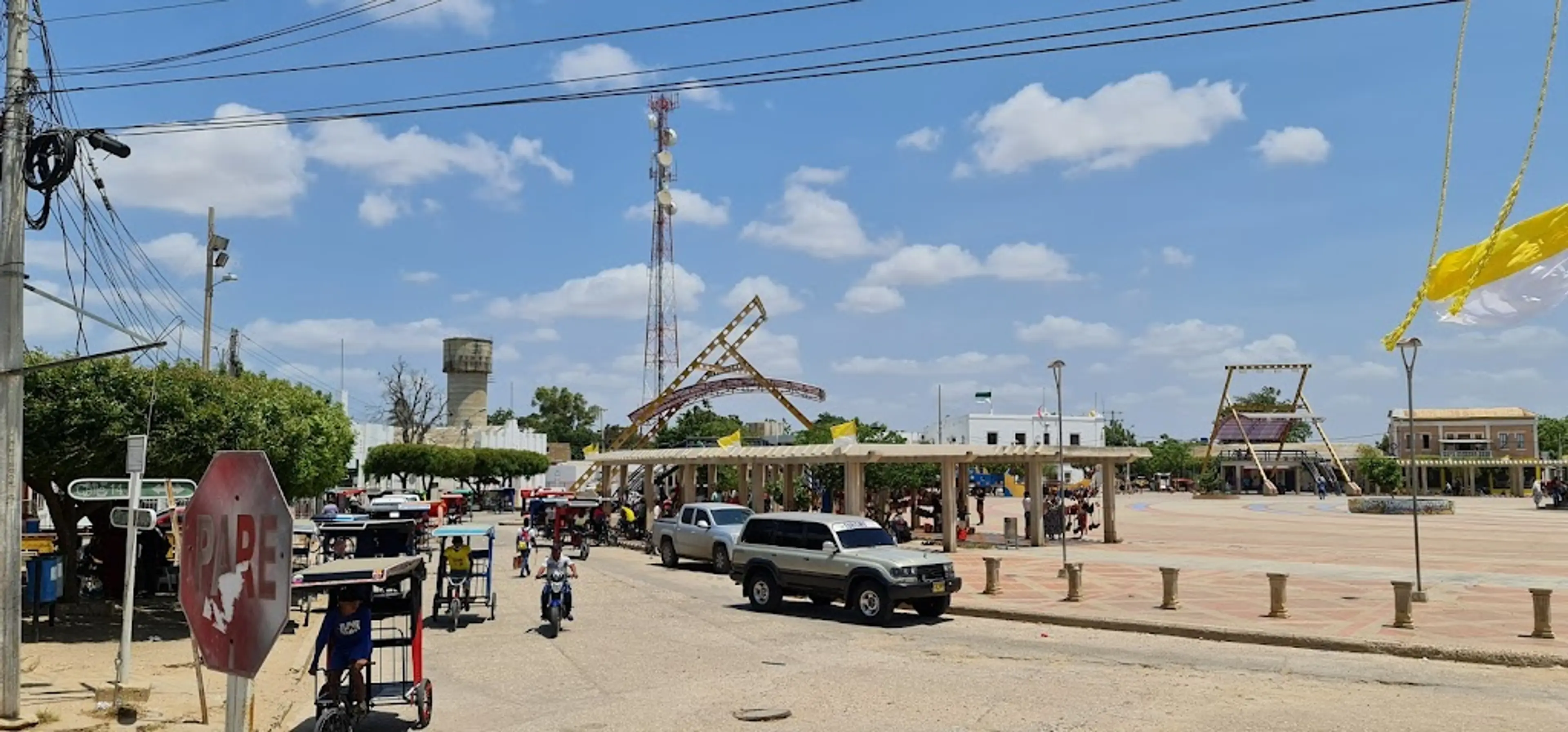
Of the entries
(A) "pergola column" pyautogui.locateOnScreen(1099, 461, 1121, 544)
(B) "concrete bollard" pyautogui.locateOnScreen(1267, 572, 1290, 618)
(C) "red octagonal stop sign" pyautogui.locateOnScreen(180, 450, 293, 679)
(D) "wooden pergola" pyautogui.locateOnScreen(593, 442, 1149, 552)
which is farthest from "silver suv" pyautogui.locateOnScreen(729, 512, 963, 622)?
(A) "pergola column" pyautogui.locateOnScreen(1099, 461, 1121, 544)

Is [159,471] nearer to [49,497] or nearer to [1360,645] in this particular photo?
[49,497]

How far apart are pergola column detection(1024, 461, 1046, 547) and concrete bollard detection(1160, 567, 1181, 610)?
1501 centimetres

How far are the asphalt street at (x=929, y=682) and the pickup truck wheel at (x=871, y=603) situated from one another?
1.02ft

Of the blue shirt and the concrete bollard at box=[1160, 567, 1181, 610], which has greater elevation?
the blue shirt

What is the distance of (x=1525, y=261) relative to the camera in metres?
8.12

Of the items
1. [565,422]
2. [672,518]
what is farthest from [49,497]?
[565,422]

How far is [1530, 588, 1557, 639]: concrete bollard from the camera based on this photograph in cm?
1644

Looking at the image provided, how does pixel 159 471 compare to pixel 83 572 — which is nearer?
pixel 159 471

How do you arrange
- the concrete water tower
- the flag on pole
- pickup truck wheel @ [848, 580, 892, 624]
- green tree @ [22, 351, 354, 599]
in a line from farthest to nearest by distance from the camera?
the concrete water tower, the flag on pole, pickup truck wheel @ [848, 580, 892, 624], green tree @ [22, 351, 354, 599]

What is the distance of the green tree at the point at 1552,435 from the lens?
120938 millimetres

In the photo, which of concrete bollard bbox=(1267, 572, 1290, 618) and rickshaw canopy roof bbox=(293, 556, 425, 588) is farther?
concrete bollard bbox=(1267, 572, 1290, 618)

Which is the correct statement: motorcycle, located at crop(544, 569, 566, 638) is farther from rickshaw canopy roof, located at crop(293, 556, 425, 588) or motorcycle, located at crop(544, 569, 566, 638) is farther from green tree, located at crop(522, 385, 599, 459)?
green tree, located at crop(522, 385, 599, 459)

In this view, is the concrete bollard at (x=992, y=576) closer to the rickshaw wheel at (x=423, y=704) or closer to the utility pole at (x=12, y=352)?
the rickshaw wheel at (x=423, y=704)

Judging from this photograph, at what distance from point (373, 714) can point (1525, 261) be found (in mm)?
10959
